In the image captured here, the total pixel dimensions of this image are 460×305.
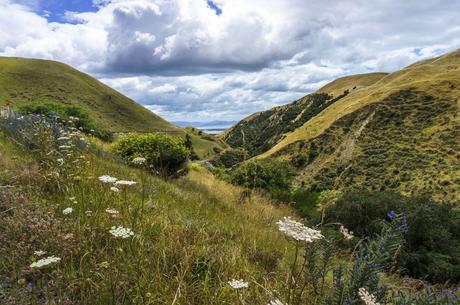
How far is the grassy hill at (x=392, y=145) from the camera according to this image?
175ft

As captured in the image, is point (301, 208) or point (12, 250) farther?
point (301, 208)

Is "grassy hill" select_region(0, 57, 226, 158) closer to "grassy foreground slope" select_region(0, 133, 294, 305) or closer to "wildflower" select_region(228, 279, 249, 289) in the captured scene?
"grassy foreground slope" select_region(0, 133, 294, 305)

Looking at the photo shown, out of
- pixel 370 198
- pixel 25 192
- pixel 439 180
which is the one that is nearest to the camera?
pixel 25 192

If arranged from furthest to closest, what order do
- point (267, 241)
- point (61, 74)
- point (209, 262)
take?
point (61, 74)
point (267, 241)
point (209, 262)

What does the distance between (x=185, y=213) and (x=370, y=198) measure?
28.1ft

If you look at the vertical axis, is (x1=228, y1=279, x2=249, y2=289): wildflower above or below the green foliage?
Result: above

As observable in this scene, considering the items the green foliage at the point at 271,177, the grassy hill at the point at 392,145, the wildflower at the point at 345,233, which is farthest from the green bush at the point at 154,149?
the grassy hill at the point at 392,145

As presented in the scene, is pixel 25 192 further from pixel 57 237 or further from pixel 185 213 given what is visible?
pixel 185 213

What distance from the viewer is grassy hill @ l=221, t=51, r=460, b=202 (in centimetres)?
5328

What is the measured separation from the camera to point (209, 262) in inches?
129

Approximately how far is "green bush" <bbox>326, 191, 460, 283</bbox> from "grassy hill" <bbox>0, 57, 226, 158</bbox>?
95384 millimetres

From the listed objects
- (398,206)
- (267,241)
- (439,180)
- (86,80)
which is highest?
(86,80)

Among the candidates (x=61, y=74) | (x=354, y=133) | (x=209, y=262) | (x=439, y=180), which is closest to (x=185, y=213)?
(x=209, y=262)

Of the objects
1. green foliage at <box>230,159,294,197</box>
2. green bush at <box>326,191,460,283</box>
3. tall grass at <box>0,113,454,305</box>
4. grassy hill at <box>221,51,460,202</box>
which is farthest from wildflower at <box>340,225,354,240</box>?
grassy hill at <box>221,51,460,202</box>
